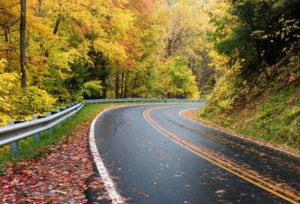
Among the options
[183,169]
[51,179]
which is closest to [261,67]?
[183,169]

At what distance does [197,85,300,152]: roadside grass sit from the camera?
603 inches

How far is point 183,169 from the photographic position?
8922mm

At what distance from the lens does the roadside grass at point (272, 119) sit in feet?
50.2

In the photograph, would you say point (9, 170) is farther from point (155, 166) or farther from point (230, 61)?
point (230, 61)

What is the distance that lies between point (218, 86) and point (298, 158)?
16.5 meters

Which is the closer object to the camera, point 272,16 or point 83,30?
point 272,16

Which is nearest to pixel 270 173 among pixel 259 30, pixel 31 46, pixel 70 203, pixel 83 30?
pixel 70 203

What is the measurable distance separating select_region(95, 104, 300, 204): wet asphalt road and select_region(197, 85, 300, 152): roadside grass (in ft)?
6.71

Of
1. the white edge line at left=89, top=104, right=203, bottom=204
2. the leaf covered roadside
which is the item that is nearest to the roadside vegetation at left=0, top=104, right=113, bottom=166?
the leaf covered roadside

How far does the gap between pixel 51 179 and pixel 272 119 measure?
41.4 ft

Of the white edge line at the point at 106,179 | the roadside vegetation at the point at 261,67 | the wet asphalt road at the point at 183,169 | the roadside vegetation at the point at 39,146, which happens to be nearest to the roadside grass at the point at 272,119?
the roadside vegetation at the point at 261,67

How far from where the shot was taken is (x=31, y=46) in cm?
2095

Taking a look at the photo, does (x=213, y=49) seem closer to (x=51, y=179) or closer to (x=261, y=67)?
(x=261, y=67)

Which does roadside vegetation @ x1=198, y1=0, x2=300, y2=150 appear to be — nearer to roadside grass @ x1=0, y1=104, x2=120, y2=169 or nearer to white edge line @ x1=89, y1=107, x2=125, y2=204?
white edge line @ x1=89, y1=107, x2=125, y2=204
